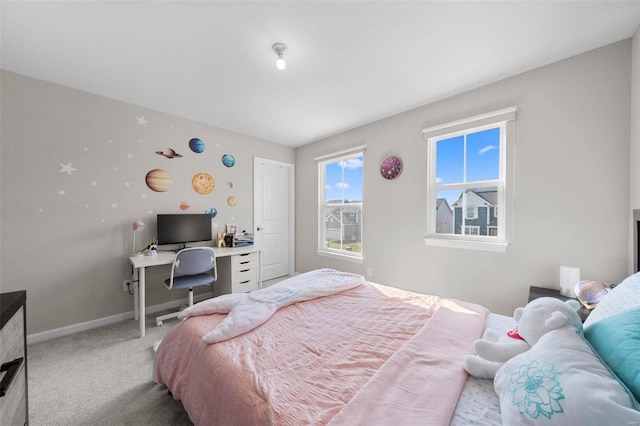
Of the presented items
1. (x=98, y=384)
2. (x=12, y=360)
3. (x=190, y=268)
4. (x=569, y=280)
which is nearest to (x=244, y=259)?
(x=190, y=268)

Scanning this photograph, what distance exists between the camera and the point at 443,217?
8.70 feet

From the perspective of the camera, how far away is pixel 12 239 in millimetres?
2076

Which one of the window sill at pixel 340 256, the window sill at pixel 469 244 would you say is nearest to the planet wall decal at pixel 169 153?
the window sill at pixel 340 256

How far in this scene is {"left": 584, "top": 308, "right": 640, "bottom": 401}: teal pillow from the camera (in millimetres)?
637

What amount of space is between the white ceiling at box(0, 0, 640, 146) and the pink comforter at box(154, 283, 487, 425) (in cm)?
187

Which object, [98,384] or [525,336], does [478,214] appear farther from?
[98,384]

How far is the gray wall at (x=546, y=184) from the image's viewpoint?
175cm

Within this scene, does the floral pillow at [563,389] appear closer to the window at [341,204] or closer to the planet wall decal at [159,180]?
the window at [341,204]

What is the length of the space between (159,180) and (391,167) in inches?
112

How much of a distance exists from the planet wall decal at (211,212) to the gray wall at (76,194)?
0.36 metres

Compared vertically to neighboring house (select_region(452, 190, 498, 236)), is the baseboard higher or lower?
lower

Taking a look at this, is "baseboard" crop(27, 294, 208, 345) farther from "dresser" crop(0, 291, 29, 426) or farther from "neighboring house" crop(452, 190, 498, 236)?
"neighboring house" crop(452, 190, 498, 236)

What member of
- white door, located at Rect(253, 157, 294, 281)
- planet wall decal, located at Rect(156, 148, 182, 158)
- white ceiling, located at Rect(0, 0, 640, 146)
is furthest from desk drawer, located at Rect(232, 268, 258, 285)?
white ceiling, located at Rect(0, 0, 640, 146)

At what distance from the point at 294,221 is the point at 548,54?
11.8 ft
